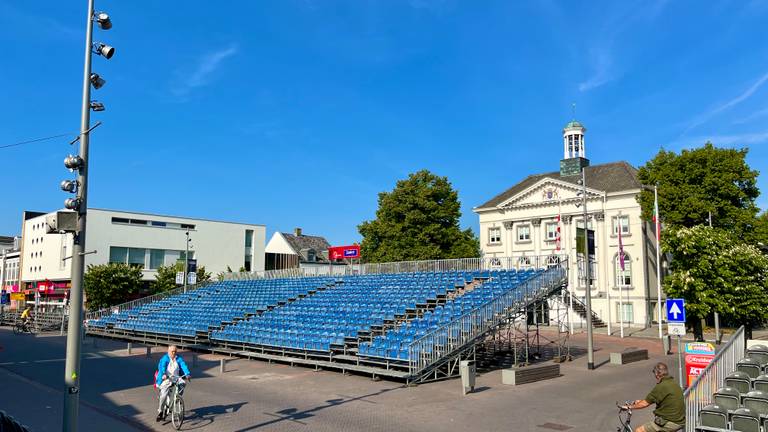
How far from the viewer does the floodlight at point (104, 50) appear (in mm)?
10188

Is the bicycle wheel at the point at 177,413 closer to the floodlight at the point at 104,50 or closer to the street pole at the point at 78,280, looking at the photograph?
the street pole at the point at 78,280

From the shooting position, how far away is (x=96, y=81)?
33.3 ft

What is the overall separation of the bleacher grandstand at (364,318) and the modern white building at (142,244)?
22.5 meters

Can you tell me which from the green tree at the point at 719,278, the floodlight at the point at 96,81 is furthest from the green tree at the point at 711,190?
the floodlight at the point at 96,81

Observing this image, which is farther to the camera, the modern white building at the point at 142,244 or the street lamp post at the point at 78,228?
the modern white building at the point at 142,244

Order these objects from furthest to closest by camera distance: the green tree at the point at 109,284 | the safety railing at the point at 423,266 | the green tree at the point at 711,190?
1. the green tree at the point at 109,284
2. the green tree at the point at 711,190
3. the safety railing at the point at 423,266

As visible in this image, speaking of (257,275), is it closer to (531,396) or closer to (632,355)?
(632,355)

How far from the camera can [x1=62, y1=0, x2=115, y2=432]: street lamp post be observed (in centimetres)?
931

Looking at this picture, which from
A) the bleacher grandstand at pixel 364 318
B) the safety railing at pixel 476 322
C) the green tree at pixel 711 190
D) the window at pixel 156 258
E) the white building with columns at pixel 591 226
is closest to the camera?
the safety railing at pixel 476 322

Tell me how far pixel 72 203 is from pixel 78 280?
1343 mm

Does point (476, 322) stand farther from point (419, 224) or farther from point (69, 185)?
point (419, 224)

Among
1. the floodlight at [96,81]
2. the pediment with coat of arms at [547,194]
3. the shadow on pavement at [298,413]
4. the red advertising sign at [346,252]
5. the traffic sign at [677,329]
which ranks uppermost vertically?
the pediment with coat of arms at [547,194]

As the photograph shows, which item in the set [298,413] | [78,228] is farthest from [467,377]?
[78,228]

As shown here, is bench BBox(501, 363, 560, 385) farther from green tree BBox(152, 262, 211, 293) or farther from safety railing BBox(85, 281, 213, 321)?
green tree BBox(152, 262, 211, 293)
